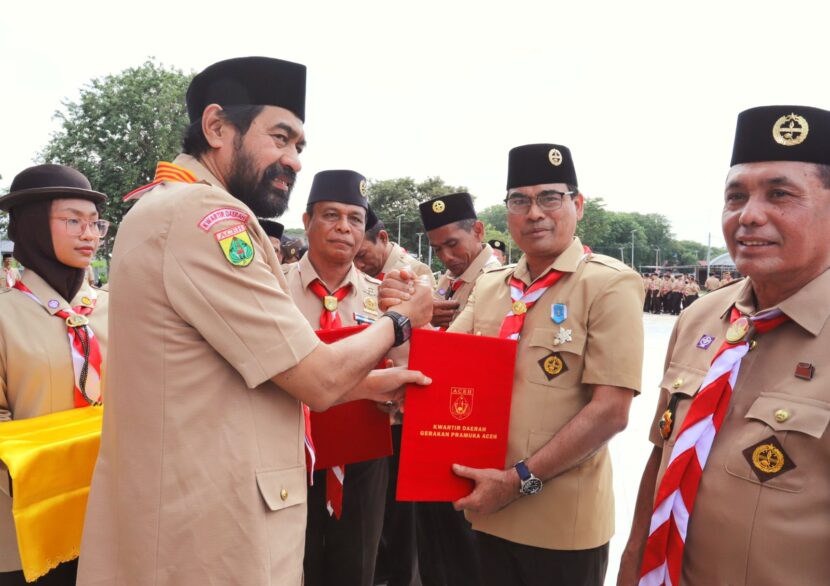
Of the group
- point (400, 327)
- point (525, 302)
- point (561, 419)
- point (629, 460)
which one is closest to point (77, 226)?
point (400, 327)

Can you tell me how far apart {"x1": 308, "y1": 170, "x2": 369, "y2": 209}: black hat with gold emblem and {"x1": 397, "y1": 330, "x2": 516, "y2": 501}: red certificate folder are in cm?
158

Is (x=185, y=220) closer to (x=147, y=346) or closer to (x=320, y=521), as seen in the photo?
(x=147, y=346)

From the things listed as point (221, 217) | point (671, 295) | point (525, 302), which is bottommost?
point (671, 295)

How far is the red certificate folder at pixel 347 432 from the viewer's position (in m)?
2.53

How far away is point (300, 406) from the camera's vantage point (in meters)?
1.77

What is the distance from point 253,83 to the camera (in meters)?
1.84

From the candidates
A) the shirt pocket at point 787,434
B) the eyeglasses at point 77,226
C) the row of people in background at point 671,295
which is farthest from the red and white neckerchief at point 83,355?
the row of people in background at point 671,295

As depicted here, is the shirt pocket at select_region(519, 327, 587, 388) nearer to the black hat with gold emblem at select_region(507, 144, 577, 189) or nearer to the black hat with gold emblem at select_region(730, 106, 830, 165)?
the black hat with gold emblem at select_region(507, 144, 577, 189)

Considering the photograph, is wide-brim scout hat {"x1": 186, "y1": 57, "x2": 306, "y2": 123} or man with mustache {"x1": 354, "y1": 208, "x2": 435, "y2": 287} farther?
man with mustache {"x1": 354, "y1": 208, "x2": 435, "y2": 287}

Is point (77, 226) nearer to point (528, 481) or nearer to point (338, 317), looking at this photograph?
point (338, 317)

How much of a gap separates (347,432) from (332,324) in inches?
28.1

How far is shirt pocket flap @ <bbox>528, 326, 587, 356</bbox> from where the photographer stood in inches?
88.0

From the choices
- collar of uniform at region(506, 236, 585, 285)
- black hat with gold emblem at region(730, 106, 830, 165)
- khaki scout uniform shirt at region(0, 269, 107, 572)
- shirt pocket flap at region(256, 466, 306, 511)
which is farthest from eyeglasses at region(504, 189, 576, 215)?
khaki scout uniform shirt at region(0, 269, 107, 572)

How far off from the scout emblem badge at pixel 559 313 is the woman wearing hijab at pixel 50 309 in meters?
1.99
